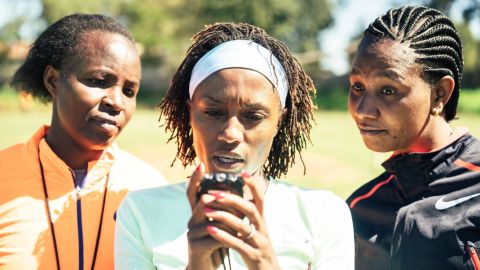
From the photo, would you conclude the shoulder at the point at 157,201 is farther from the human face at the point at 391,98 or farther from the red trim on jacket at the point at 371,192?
the red trim on jacket at the point at 371,192

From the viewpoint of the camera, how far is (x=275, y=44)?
2.91m

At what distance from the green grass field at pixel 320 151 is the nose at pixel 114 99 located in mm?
2585

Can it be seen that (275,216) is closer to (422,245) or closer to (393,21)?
(422,245)

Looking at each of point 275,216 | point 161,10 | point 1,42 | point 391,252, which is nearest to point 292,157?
point 275,216

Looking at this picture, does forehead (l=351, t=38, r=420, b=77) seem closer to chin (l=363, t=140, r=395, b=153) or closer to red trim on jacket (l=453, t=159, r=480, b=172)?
chin (l=363, t=140, r=395, b=153)

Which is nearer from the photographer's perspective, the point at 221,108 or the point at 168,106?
the point at 221,108

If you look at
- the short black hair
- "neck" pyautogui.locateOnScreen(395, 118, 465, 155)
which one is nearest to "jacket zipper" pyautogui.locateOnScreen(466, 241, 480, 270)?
"neck" pyautogui.locateOnScreen(395, 118, 465, 155)

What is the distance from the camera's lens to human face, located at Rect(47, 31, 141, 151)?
3488mm

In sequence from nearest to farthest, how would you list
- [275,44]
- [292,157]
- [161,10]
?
[275,44] → [292,157] → [161,10]

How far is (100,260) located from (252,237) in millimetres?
1323

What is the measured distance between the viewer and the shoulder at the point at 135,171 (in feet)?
11.7

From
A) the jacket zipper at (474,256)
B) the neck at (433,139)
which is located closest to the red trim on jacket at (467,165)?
the neck at (433,139)

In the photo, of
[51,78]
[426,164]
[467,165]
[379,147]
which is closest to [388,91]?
[379,147]

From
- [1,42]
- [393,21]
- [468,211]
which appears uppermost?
[1,42]
